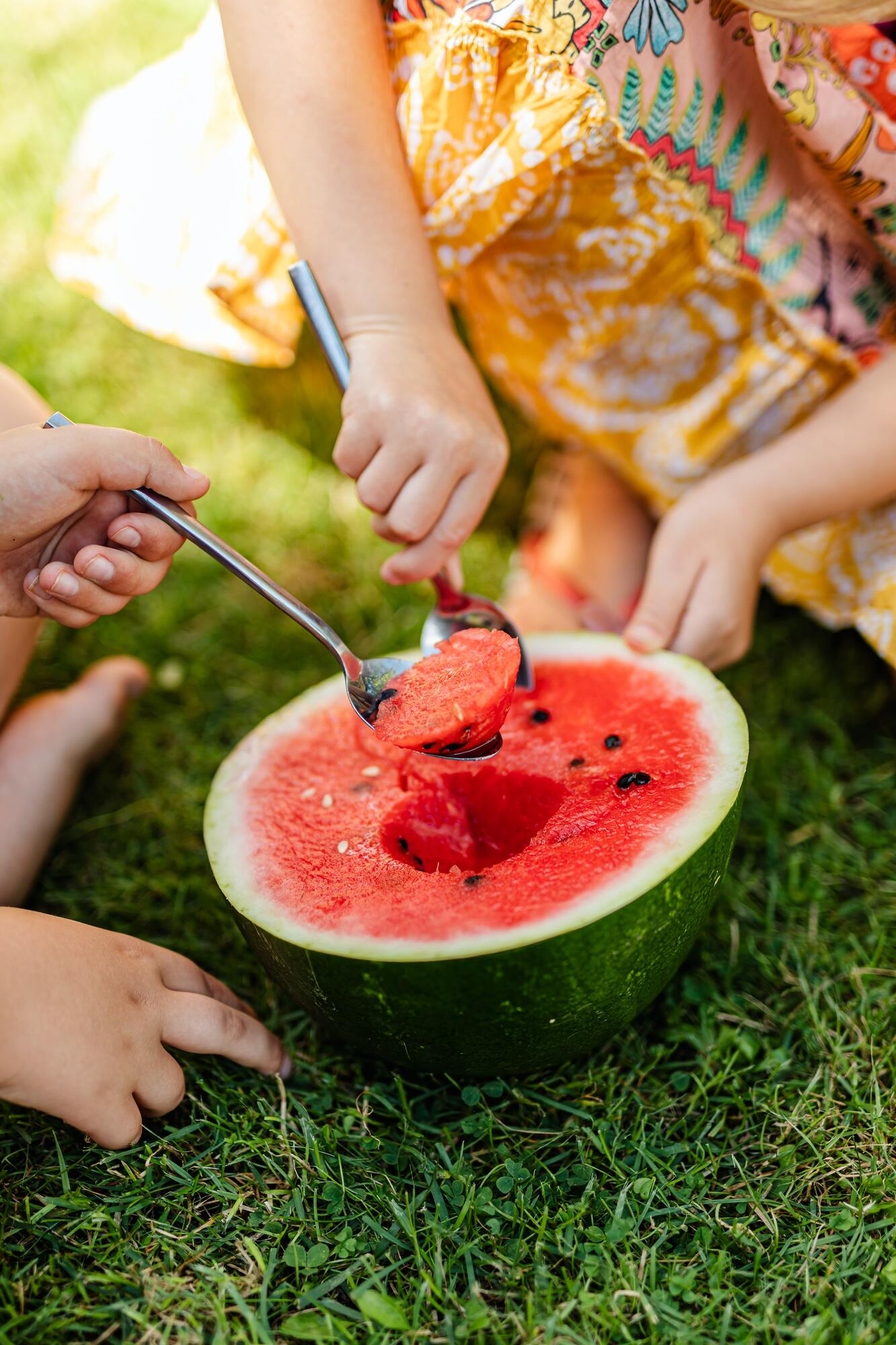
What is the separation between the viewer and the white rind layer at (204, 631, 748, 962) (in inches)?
39.8

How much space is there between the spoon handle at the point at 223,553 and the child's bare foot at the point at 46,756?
0.55 metres

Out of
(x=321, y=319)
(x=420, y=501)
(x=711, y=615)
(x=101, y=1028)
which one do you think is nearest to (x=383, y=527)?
(x=420, y=501)

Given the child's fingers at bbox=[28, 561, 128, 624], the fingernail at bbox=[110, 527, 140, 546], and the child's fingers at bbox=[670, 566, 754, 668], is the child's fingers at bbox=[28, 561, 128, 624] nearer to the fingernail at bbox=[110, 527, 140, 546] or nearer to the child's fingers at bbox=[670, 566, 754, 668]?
the fingernail at bbox=[110, 527, 140, 546]

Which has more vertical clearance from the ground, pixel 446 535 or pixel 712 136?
pixel 712 136

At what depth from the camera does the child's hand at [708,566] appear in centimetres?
153

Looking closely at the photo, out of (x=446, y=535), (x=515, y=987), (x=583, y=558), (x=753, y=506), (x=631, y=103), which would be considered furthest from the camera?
(x=583, y=558)

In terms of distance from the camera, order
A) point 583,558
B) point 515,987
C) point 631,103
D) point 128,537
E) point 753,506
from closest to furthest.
→ point 515,987 < point 128,537 < point 631,103 < point 753,506 < point 583,558

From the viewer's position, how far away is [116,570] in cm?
125

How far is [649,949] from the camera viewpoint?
42.8 inches

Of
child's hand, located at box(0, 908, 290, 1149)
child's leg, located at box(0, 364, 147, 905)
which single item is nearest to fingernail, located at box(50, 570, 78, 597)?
child's leg, located at box(0, 364, 147, 905)

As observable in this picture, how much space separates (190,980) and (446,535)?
0.71m

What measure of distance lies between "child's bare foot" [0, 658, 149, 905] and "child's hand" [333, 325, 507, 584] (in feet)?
2.02

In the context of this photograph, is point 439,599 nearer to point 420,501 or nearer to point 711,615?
point 420,501

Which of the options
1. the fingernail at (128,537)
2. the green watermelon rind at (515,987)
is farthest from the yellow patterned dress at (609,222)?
the green watermelon rind at (515,987)
